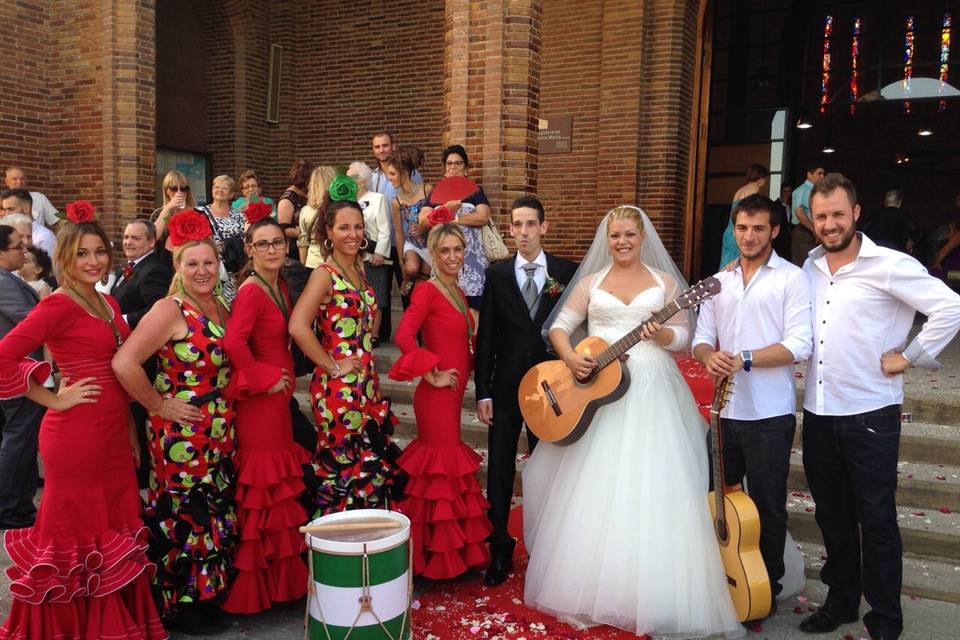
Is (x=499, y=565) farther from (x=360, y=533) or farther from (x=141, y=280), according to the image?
(x=141, y=280)

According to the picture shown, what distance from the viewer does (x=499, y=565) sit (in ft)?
13.6

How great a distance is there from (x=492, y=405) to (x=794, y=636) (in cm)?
181

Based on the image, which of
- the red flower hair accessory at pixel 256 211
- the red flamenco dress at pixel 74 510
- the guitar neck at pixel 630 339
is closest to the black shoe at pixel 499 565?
the guitar neck at pixel 630 339

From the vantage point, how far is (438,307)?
3.98 meters

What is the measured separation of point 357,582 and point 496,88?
18.2ft

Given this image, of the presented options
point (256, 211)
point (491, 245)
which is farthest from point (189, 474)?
point (491, 245)

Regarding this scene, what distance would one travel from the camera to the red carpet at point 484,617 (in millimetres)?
3588

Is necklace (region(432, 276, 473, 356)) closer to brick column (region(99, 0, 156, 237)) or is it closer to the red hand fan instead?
the red hand fan

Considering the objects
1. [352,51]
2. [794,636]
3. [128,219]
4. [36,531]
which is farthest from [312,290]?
[352,51]

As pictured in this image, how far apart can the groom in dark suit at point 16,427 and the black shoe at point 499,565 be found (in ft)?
10.1

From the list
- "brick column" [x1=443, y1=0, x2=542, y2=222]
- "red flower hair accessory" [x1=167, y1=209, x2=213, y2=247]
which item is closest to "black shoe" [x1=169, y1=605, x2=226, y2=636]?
"red flower hair accessory" [x1=167, y1=209, x2=213, y2=247]

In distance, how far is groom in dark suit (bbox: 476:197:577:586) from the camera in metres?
4.08

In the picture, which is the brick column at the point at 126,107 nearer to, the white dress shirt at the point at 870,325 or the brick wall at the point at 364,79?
the brick wall at the point at 364,79

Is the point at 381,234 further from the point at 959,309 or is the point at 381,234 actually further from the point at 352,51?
the point at 352,51
